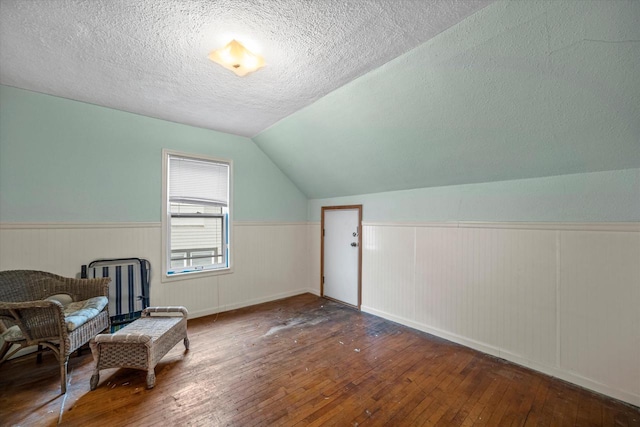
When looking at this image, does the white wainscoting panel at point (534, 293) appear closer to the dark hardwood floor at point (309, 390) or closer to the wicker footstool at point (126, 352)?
the dark hardwood floor at point (309, 390)

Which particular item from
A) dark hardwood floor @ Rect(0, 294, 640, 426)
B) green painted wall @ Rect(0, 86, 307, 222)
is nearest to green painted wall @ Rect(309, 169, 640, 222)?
dark hardwood floor @ Rect(0, 294, 640, 426)

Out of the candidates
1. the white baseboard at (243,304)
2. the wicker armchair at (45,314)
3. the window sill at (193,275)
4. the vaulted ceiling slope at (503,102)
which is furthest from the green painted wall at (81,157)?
the vaulted ceiling slope at (503,102)

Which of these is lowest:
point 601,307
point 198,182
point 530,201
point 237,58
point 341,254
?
point 601,307

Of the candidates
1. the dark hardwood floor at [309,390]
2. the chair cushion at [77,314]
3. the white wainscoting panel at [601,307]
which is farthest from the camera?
the chair cushion at [77,314]

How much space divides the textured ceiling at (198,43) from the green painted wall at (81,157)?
0.26 m

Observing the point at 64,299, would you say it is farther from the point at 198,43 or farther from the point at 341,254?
the point at 341,254

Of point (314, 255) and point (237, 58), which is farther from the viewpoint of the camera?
point (314, 255)

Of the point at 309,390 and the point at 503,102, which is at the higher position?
the point at 503,102

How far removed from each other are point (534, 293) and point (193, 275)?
386 centimetres

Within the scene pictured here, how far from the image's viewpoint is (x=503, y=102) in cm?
198

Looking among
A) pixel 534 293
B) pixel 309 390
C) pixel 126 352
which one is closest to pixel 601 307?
pixel 534 293

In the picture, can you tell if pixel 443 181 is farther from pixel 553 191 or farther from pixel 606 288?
pixel 606 288

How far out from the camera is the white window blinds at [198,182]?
3.45 m

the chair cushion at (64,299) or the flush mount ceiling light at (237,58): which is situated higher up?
the flush mount ceiling light at (237,58)
